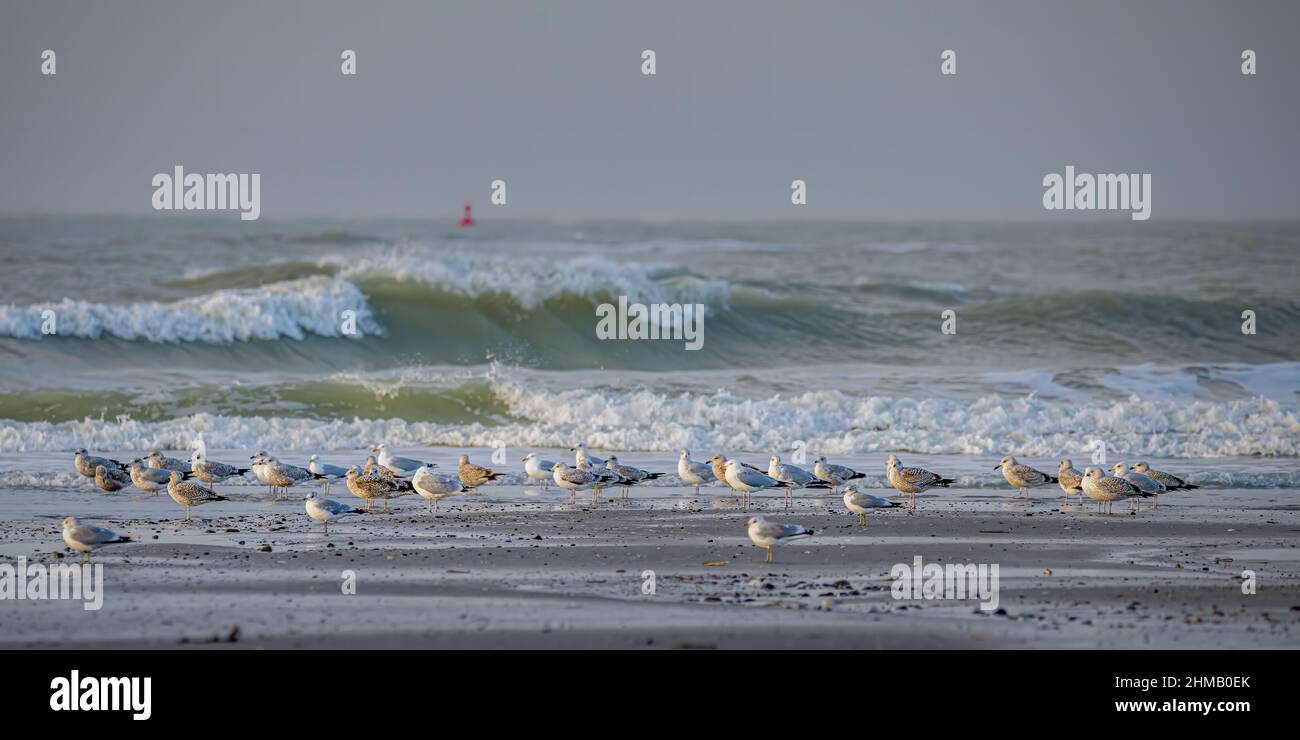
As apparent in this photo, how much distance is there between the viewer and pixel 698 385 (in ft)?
77.5

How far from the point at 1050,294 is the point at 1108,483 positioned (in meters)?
24.3

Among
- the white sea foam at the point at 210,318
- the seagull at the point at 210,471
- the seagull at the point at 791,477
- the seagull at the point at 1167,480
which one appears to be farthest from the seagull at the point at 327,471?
the white sea foam at the point at 210,318

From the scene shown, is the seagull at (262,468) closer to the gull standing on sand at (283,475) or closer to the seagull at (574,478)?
the gull standing on sand at (283,475)

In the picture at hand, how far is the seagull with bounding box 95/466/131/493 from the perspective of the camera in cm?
1418

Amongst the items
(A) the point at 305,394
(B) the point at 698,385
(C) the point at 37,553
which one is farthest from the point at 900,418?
(C) the point at 37,553

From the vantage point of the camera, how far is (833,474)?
572 inches

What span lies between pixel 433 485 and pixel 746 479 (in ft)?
9.77

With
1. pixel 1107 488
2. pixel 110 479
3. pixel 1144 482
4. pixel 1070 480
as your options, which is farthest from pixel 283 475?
pixel 1144 482

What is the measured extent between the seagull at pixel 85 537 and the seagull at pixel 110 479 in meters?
3.50

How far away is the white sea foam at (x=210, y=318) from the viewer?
27.2 m

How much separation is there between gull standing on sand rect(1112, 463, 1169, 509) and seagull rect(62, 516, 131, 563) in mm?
8934

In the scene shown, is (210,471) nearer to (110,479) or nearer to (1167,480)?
(110,479)

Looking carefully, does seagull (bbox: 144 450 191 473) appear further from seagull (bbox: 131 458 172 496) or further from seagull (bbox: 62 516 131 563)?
seagull (bbox: 62 516 131 563)
